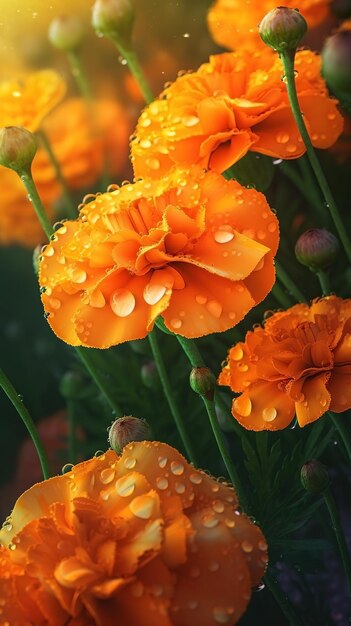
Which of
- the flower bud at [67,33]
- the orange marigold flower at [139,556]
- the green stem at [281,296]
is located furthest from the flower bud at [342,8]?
the orange marigold flower at [139,556]

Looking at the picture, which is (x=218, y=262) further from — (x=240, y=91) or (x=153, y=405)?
(x=153, y=405)

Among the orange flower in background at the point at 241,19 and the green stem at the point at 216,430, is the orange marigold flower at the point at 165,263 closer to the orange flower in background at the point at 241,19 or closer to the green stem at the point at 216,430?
the green stem at the point at 216,430

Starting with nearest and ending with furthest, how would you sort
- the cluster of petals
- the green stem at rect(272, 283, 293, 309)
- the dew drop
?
the dew drop < the green stem at rect(272, 283, 293, 309) < the cluster of petals

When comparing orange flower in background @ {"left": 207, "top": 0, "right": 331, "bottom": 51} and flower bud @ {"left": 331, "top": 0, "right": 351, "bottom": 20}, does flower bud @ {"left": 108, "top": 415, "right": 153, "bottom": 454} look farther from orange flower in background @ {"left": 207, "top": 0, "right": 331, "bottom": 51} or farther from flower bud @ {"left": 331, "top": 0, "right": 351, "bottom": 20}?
flower bud @ {"left": 331, "top": 0, "right": 351, "bottom": 20}

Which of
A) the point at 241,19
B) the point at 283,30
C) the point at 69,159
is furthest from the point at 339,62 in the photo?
the point at 69,159

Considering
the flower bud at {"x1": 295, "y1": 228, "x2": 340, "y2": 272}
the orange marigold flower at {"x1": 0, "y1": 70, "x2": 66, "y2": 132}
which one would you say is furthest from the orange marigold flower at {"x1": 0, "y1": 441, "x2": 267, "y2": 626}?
the orange marigold flower at {"x1": 0, "y1": 70, "x2": 66, "y2": 132}

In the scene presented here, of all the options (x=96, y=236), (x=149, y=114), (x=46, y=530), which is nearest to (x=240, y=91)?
(x=149, y=114)

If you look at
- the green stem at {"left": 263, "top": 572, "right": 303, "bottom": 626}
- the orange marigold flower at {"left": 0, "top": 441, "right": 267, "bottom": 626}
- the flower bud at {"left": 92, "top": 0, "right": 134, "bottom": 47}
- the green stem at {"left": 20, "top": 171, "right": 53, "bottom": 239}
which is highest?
the flower bud at {"left": 92, "top": 0, "right": 134, "bottom": 47}

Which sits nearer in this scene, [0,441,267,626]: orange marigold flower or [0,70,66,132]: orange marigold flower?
[0,441,267,626]: orange marigold flower
